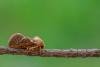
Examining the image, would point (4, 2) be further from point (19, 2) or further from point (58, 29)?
point (58, 29)

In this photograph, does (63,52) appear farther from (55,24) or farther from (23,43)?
(55,24)

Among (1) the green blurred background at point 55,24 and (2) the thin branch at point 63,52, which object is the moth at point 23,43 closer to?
(2) the thin branch at point 63,52

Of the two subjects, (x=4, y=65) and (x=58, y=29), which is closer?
(x=4, y=65)

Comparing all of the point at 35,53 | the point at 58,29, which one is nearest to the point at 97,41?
the point at 58,29

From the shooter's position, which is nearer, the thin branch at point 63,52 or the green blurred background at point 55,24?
the thin branch at point 63,52

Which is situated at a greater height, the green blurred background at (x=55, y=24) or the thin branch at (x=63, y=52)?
the green blurred background at (x=55, y=24)

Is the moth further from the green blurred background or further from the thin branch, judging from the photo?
the green blurred background

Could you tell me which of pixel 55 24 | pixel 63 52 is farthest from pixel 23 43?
pixel 55 24

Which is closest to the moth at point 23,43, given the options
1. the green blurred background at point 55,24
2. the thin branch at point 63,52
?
the thin branch at point 63,52
